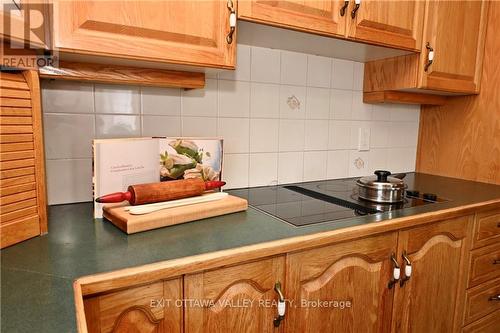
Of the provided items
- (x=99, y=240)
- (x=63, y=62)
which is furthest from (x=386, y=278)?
(x=63, y=62)

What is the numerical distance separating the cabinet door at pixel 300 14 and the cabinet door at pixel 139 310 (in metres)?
0.78

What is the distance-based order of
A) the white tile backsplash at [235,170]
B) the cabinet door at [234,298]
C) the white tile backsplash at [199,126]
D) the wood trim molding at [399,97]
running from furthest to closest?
the wood trim molding at [399,97] → the white tile backsplash at [235,170] → the white tile backsplash at [199,126] → the cabinet door at [234,298]

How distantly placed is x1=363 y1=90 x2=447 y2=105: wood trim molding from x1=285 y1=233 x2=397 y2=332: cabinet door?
814 millimetres

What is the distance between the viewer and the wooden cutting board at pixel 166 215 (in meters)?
0.86

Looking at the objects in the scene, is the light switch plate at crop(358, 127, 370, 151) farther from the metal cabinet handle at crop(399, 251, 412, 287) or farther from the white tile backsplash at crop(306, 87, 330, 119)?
the metal cabinet handle at crop(399, 251, 412, 287)

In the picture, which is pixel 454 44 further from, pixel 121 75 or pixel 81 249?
pixel 81 249

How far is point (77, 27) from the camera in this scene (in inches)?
31.1

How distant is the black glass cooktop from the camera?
109cm

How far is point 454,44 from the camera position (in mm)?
1497

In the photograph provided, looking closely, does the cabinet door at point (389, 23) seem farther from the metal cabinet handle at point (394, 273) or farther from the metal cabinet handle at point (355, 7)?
the metal cabinet handle at point (394, 273)

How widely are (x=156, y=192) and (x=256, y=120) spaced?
0.62m

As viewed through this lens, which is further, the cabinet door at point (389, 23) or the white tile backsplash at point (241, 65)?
the white tile backsplash at point (241, 65)

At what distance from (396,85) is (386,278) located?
0.89m

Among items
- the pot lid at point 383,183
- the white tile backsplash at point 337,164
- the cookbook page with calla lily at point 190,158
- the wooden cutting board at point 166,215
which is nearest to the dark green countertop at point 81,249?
the wooden cutting board at point 166,215
